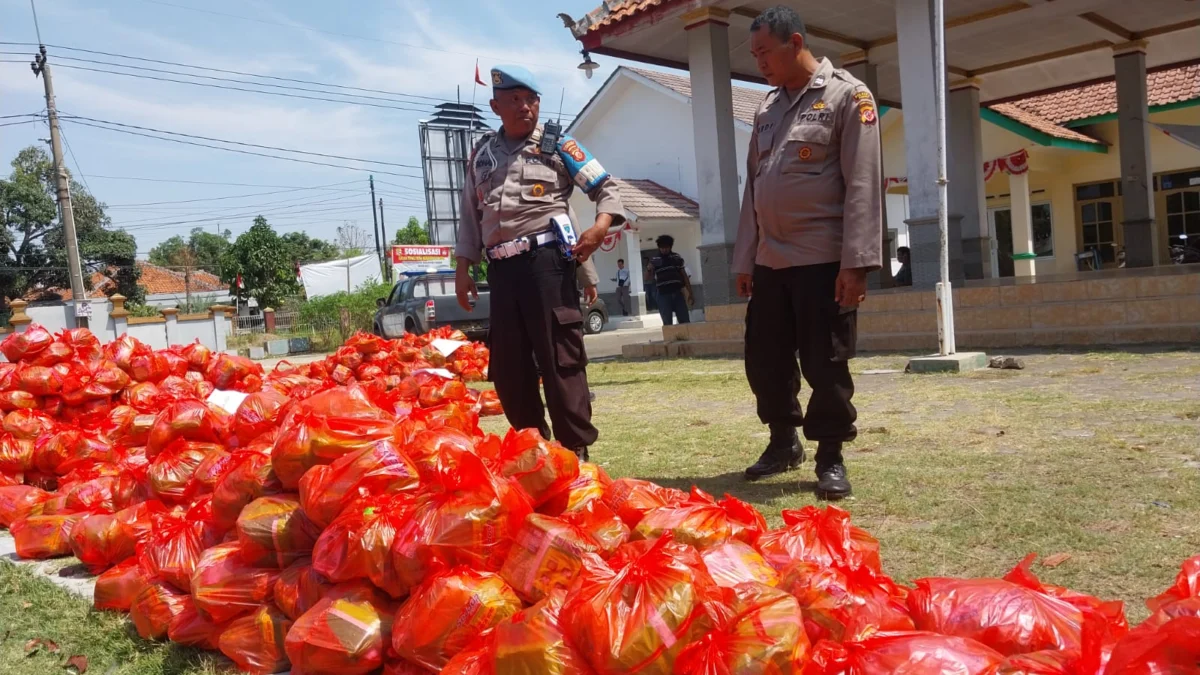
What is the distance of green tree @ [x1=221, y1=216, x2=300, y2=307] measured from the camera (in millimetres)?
40625

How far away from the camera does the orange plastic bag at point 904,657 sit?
141cm

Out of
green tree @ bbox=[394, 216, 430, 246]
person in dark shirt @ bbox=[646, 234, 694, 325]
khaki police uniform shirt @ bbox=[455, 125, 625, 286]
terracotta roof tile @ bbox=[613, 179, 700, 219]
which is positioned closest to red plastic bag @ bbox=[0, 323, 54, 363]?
khaki police uniform shirt @ bbox=[455, 125, 625, 286]

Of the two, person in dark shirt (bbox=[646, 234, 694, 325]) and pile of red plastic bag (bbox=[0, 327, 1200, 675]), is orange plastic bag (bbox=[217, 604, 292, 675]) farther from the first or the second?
person in dark shirt (bbox=[646, 234, 694, 325])

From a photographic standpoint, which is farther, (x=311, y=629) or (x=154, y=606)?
(x=154, y=606)

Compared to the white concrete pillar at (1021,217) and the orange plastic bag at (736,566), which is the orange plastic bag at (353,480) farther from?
the white concrete pillar at (1021,217)

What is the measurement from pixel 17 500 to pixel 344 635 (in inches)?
131

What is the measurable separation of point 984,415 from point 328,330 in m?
22.5

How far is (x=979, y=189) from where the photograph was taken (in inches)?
619

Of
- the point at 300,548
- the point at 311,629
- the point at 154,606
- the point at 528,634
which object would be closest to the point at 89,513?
the point at 154,606

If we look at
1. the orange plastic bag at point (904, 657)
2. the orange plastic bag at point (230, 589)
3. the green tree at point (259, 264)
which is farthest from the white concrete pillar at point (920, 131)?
the green tree at point (259, 264)

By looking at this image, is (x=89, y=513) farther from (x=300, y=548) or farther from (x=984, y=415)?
(x=984, y=415)

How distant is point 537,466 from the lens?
2289 millimetres

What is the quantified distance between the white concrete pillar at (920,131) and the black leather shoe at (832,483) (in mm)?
7117

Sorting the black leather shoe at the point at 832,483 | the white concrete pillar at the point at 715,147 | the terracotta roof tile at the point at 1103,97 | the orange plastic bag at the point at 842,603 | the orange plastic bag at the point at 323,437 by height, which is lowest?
the black leather shoe at the point at 832,483
